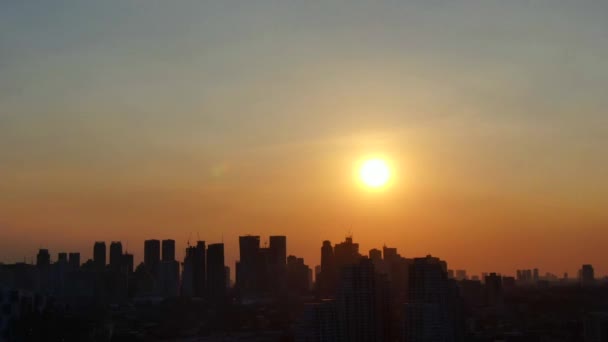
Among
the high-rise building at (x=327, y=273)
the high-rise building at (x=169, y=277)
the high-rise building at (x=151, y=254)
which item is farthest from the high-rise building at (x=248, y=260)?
the high-rise building at (x=327, y=273)

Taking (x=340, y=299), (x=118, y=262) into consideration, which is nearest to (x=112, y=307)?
(x=118, y=262)

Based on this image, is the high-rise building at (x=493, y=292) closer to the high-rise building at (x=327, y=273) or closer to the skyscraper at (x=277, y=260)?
the high-rise building at (x=327, y=273)

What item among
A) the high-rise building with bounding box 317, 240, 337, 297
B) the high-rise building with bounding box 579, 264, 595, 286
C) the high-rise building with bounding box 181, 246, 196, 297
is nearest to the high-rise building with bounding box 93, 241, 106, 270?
the high-rise building with bounding box 181, 246, 196, 297

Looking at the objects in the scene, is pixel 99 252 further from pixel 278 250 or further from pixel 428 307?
pixel 428 307

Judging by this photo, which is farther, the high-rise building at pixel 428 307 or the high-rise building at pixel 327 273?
the high-rise building at pixel 327 273

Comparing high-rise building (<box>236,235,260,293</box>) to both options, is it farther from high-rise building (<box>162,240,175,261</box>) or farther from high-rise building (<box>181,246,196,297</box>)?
high-rise building (<box>162,240,175,261</box>)

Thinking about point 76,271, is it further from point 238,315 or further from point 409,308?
point 409,308
